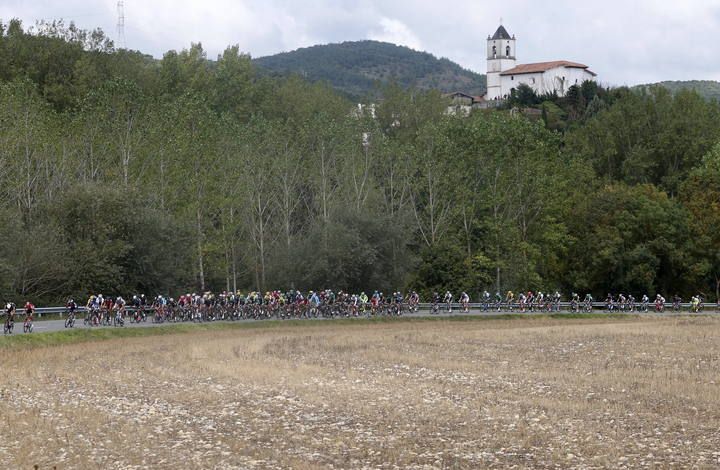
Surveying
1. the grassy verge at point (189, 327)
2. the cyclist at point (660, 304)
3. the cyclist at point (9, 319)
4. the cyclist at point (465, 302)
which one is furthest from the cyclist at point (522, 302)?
the cyclist at point (9, 319)

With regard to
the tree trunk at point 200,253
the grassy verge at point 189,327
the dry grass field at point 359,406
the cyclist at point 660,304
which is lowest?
the dry grass field at point 359,406

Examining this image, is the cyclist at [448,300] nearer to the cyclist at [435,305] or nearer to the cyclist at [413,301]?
the cyclist at [435,305]

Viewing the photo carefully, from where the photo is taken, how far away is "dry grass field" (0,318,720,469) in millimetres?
22438

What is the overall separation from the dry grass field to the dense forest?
1893 cm

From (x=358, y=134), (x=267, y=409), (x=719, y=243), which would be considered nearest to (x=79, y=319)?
(x=267, y=409)

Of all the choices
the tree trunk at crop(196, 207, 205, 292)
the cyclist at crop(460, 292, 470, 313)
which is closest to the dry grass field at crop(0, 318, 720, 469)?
the cyclist at crop(460, 292, 470, 313)

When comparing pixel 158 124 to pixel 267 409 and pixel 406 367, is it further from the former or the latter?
pixel 267 409

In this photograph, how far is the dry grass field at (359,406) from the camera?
22438 mm

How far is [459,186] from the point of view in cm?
8650

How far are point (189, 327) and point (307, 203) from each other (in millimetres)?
43264

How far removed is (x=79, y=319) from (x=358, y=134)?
44.3 m

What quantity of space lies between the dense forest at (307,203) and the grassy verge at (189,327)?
312 inches

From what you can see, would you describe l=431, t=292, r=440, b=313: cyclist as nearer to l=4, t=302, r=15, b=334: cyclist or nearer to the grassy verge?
the grassy verge

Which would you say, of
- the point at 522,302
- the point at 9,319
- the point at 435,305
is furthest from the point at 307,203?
the point at 9,319
